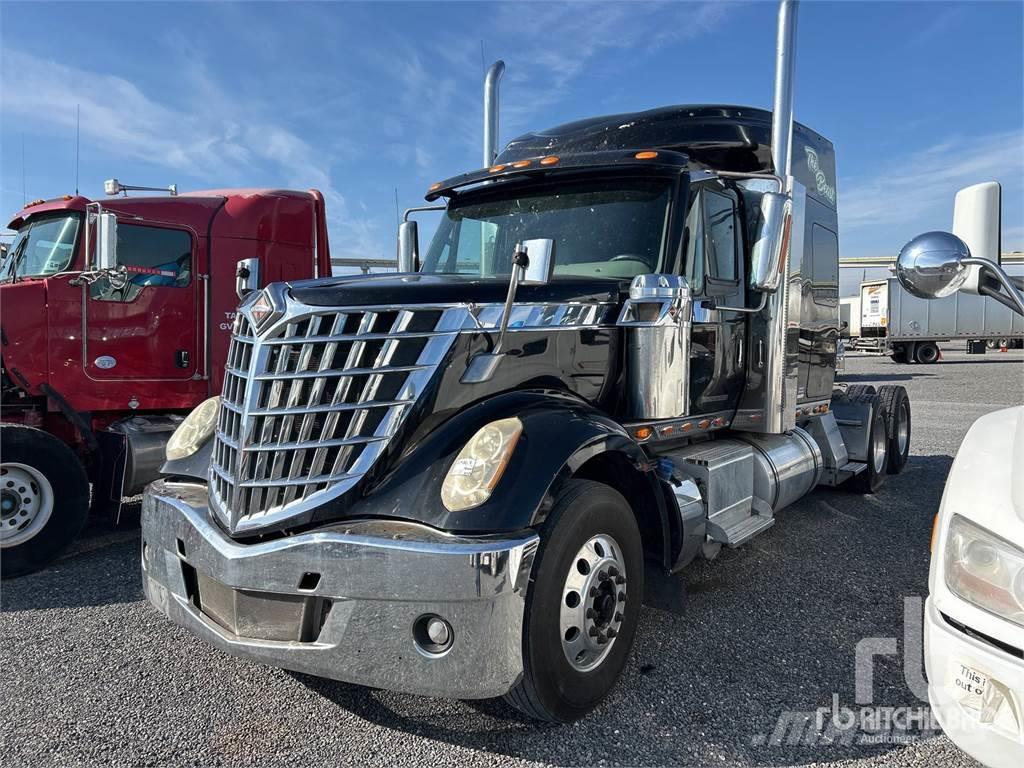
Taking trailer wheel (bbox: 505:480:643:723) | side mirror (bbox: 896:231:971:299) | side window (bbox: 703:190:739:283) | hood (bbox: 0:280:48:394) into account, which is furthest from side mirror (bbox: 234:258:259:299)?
side mirror (bbox: 896:231:971:299)

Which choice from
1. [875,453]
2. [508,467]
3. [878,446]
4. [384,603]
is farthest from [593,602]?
[878,446]

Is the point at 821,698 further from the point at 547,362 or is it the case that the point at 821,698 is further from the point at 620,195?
the point at 620,195

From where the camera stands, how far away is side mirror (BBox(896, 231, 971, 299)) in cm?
218

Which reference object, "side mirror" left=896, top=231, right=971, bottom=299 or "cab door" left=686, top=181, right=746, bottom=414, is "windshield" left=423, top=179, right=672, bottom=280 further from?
"side mirror" left=896, top=231, right=971, bottom=299

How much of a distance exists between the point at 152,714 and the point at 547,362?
7.26ft

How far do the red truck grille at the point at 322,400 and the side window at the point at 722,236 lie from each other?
206cm

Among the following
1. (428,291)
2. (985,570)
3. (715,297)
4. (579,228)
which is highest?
(579,228)

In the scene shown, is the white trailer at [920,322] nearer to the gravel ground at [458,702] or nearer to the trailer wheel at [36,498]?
the gravel ground at [458,702]

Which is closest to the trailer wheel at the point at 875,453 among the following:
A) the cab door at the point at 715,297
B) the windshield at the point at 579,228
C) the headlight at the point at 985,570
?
the cab door at the point at 715,297

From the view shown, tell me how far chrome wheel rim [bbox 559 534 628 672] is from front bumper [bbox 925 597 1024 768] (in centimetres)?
119

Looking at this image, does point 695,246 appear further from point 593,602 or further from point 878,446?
point 878,446

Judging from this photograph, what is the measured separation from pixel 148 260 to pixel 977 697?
631 centimetres

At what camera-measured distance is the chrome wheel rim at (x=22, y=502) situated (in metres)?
4.89

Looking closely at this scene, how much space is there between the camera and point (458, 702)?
3.02 meters
